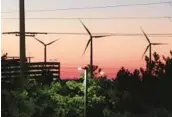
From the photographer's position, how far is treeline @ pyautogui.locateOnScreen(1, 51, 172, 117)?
40.7 feet

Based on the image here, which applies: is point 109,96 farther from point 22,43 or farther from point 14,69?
point 22,43

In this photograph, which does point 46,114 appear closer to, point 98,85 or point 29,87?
point 29,87

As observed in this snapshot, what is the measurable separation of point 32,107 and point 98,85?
3863 mm

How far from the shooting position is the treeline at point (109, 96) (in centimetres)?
1241

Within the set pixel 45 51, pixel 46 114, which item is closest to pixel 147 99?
pixel 46 114

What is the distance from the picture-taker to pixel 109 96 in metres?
15.0

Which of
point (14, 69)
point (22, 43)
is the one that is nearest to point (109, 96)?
point (14, 69)

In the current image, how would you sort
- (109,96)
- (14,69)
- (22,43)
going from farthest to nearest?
1. (14,69)
2. (109,96)
3. (22,43)

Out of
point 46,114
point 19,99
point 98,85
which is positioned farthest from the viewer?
point 98,85

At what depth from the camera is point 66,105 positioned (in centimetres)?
1474

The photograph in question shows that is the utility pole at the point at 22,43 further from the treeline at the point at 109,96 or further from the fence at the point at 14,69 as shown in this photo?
the fence at the point at 14,69

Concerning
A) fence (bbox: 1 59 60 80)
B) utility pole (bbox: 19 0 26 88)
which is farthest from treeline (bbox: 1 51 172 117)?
fence (bbox: 1 59 60 80)

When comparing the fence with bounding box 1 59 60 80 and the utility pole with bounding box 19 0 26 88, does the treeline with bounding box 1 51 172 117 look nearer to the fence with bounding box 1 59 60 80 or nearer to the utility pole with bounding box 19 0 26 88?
the utility pole with bounding box 19 0 26 88

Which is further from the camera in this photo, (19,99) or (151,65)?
(151,65)
